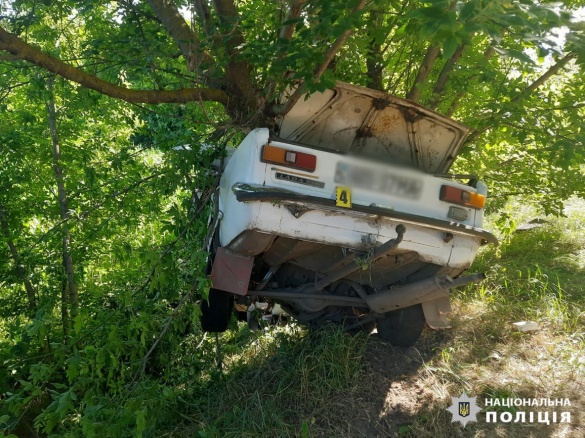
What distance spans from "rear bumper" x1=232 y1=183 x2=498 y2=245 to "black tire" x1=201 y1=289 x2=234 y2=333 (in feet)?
4.83

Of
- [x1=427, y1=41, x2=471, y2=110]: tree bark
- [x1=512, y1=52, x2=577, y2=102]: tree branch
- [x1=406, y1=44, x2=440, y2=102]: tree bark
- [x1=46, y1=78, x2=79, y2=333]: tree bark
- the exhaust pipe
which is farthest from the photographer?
[x1=46, y1=78, x2=79, y2=333]: tree bark

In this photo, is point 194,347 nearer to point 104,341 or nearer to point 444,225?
point 104,341

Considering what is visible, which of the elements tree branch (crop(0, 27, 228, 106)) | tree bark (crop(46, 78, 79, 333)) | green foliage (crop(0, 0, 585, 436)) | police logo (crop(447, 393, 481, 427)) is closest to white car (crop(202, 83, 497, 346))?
green foliage (crop(0, 0, 585, 436))

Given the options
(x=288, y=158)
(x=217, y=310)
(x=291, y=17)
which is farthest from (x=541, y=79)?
(x=217, y=310)

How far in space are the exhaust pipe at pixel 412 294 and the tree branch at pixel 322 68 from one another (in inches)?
63.9

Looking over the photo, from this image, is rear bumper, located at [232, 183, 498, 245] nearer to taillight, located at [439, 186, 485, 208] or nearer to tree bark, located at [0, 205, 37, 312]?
taillight, located at [439, 186, 485, 208]

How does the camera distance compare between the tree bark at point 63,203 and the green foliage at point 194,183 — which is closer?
the green foliage at point 194,183

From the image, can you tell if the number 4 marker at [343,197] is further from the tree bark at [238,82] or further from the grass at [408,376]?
the tree bark at [238,82]

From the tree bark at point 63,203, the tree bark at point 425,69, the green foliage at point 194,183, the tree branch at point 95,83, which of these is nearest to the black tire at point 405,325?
the green foliage at point 194,183

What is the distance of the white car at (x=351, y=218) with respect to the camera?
162 inches

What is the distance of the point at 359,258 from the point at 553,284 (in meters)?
2.92

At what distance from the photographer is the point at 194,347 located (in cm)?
635

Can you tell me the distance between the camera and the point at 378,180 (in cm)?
441

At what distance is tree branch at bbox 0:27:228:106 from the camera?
4.17 meters
